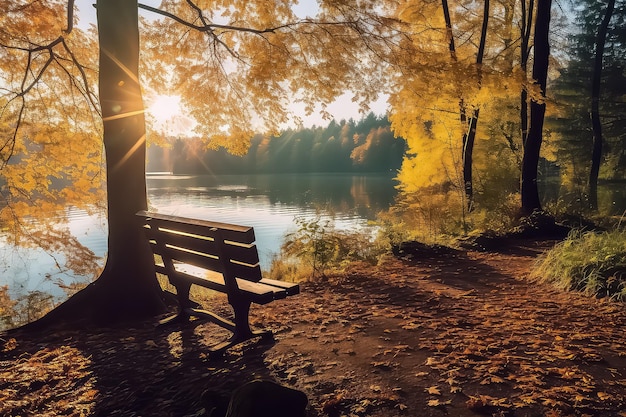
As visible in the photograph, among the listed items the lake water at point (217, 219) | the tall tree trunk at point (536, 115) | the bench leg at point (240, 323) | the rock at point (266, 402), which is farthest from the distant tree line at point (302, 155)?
the rock at point (266, 402)

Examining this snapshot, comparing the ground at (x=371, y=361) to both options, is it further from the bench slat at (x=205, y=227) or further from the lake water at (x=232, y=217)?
the lake water at (x=232, y=217)

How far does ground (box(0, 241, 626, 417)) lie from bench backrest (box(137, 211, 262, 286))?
79 cm

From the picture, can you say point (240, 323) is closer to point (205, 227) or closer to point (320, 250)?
point (205, 227)

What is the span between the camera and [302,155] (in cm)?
9812

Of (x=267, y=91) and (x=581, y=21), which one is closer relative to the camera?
(x=267, y=91)

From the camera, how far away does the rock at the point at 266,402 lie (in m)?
2.33

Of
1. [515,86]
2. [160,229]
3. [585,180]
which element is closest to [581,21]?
[585,180]

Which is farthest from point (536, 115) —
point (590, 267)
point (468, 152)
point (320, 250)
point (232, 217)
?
point (232, 217)

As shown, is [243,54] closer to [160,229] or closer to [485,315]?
[160,229]

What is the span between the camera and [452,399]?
261 centimetres

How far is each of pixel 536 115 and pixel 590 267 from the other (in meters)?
6.72

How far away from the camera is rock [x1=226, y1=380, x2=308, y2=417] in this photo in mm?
2328

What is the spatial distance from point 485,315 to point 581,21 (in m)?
26.7

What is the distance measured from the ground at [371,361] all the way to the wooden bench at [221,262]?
0.87 feet
